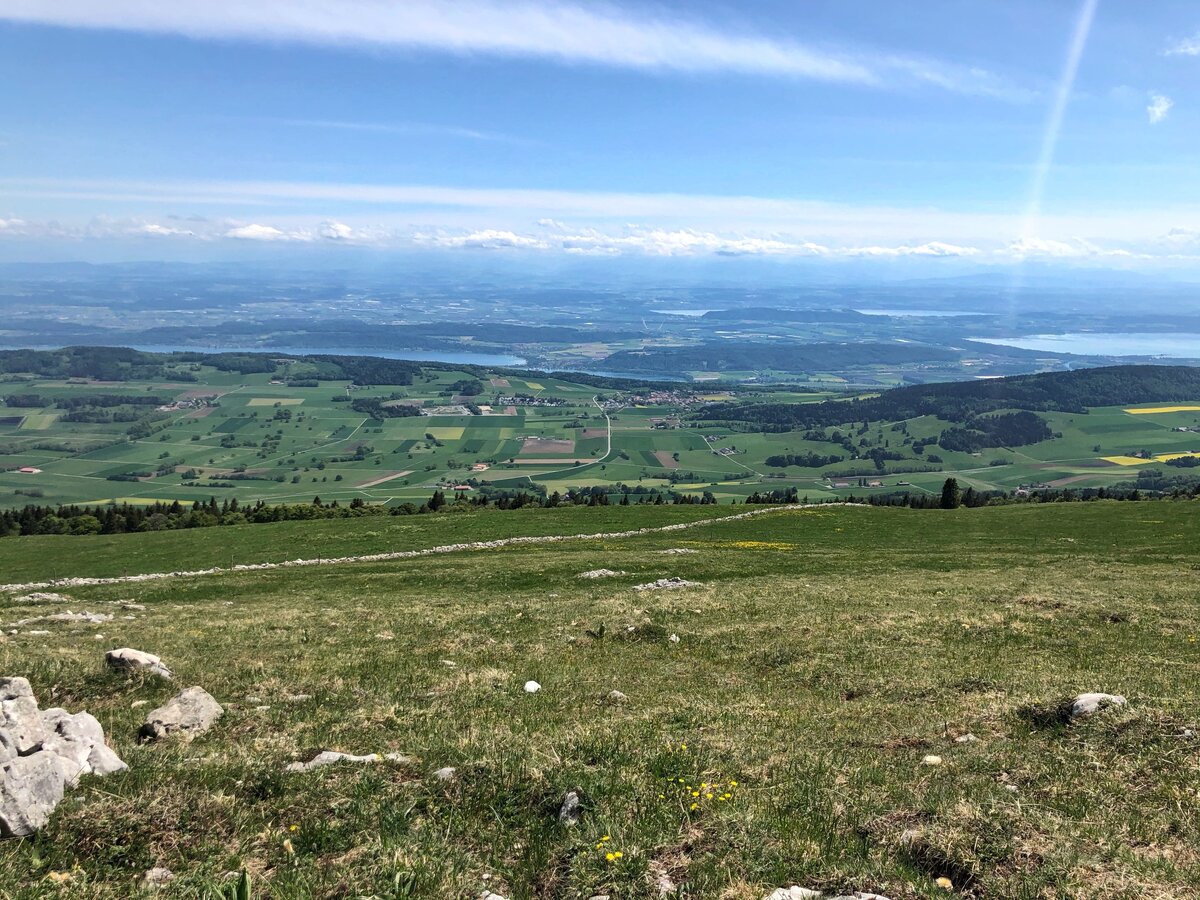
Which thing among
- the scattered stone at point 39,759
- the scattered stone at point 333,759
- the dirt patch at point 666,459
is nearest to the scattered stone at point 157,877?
the scattered stone at point 39,759

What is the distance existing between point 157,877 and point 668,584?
2193 cm

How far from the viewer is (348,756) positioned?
8.66 meters

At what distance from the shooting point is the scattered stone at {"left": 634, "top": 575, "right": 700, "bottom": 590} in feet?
85.9

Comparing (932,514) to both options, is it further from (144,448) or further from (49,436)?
(49,436)

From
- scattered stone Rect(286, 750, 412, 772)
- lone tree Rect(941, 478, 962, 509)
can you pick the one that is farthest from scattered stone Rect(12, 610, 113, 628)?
lone tree Rect(941, 478, 962, 509)

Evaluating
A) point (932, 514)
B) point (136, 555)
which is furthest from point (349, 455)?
point (932, 514)

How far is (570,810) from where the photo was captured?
7156 millimetres

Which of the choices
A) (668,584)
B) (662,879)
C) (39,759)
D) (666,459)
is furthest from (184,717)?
(666,459)

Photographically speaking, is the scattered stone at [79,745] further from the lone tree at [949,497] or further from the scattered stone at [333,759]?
the lone tree at [949,497]

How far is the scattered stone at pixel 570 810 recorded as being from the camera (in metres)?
6.96

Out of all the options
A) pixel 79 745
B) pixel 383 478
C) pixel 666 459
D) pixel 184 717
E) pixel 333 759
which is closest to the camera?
pixel 79 745

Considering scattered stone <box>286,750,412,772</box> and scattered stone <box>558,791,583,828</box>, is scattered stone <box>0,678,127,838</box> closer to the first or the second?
scattered stone <box>286,750,412,772</box>

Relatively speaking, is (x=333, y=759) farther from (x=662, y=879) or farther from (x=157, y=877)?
(x=662, y=879)

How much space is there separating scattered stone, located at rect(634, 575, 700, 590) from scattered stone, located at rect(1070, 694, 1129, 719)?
1637cm
